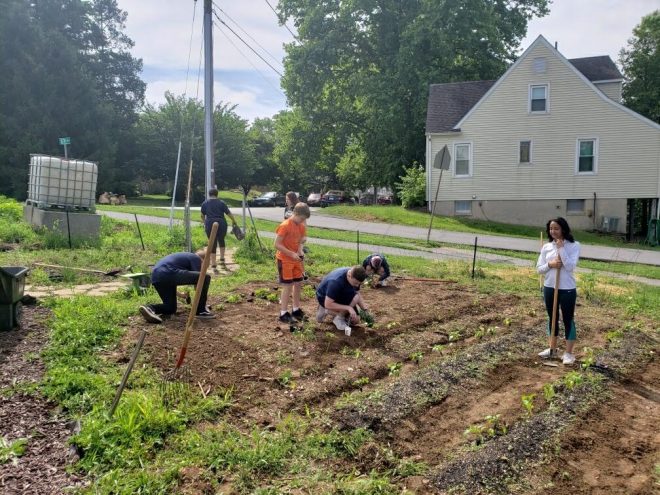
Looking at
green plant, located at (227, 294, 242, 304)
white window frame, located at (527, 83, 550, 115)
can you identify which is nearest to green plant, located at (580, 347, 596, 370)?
green plant, located at (227, 294, 242, 304)

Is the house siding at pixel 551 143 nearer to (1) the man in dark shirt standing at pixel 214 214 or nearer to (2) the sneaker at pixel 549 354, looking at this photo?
(1) the man in dark shirt standing at pixel 214 214

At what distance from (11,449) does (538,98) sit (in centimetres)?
2482

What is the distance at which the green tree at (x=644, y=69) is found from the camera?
127 ft

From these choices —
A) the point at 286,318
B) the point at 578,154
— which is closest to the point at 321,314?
the point at 286,318

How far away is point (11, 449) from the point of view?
379 cm

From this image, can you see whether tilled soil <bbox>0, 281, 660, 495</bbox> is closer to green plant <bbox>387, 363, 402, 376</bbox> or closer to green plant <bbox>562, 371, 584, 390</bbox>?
green plant <bbox>387, 363, 402, 376</bbox>

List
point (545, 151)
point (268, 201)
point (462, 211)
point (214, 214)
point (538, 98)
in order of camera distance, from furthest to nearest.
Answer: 1. point (268, 201)
2. point (462, 211)
3. point (545, 151)
4. point (538, 98)
5. point (214, 214)

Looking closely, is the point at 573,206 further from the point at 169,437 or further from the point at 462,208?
the point at 169,437

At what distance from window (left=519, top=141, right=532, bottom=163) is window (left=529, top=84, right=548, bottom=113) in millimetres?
1456

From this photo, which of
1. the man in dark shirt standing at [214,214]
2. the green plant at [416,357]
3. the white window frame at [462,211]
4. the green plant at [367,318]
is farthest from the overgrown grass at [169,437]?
the white window frame at [462,211]

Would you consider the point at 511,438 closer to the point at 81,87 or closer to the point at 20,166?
the point at 20,166

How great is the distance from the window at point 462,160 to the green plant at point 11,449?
23797mm

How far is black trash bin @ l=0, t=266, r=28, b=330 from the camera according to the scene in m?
5.91

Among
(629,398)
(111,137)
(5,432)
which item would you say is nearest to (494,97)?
(629,398)
